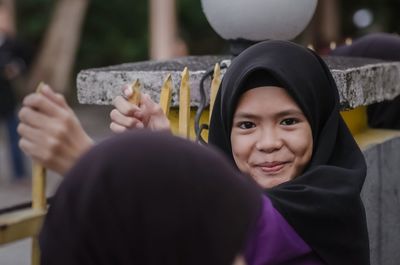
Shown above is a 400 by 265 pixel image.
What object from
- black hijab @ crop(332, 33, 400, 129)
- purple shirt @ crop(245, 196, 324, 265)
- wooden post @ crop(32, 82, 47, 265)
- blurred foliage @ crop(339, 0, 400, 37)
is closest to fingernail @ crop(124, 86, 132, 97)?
wooden post @ crop(32, 82, 47, 265)

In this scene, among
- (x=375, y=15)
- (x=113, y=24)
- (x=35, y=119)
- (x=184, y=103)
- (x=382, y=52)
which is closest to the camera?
(x=35, y=119)

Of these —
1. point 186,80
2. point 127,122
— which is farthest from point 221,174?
point 186,80

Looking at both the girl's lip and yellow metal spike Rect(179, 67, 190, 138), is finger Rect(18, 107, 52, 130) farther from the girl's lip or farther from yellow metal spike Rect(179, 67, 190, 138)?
yellow metal spike Rect(179, 67, 190, 138)

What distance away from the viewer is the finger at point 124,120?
1946mm

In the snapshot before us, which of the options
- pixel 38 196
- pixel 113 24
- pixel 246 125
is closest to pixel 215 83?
pixel 246 125

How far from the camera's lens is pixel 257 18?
9.85 ft

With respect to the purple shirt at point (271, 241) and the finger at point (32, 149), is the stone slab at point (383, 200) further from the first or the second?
the finger at point (32, 149)

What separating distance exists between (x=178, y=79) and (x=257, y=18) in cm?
38

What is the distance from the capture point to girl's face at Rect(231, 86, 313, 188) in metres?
2.17

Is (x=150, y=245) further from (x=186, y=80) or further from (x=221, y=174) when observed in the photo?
(x=186, y=80)

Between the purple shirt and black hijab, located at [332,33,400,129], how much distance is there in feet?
5.73

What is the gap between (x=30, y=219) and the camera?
192 cm

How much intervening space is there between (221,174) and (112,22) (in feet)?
59.4

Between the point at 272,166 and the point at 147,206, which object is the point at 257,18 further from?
the point at 147,206
